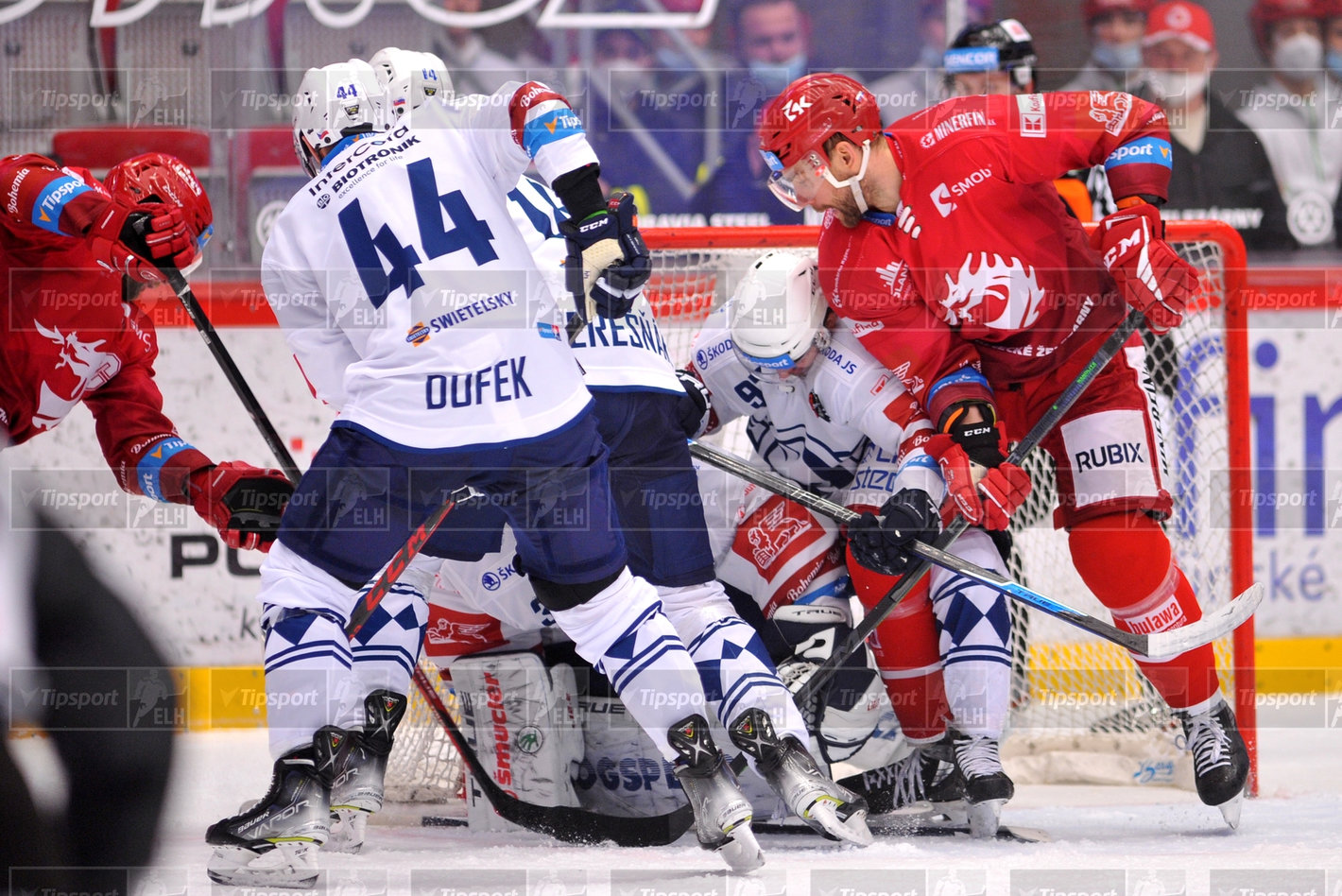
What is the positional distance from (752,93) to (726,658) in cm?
245

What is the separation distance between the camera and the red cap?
4.38m

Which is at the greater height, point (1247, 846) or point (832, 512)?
point (832, 512)

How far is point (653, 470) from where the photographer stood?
253cm

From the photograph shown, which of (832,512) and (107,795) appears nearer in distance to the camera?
(107,795)

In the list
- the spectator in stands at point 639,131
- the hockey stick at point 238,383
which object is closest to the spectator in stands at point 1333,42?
the spectator in stands at point 639,131

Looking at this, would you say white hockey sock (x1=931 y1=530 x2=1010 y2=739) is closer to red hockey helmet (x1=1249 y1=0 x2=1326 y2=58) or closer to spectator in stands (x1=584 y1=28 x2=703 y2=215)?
spectator in stands (x1=584 y1=28 x2=703 y2=215)

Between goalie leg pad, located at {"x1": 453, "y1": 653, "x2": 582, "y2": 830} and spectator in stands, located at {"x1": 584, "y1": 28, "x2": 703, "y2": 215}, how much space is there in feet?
6.76

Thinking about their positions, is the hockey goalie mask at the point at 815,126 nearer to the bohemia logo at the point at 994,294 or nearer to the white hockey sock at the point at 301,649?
the bohemia logo at the point at 994,294

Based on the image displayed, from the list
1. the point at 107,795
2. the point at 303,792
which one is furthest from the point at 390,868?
the point at 107,795

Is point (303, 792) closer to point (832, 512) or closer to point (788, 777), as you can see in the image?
point (788, 777)

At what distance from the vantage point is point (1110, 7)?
4.42 meters

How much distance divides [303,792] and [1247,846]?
1.52m

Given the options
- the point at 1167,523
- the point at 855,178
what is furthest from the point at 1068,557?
the point at 855,178

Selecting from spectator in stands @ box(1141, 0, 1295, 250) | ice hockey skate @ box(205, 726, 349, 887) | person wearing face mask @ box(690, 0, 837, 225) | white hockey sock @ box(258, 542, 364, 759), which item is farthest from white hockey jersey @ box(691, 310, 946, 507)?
spectator in stands @ box(1141, 0, 1295, 250)
